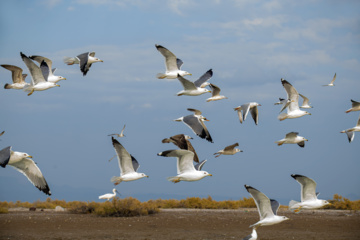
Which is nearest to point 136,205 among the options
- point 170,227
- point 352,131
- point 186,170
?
point 170,227

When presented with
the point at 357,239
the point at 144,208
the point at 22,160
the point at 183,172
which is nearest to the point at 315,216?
Result: the point at 357,239

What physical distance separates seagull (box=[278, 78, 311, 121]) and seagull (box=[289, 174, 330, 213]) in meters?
5.44

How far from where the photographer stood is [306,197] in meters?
12.8

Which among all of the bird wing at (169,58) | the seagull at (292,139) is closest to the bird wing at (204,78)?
the bird wing at (169,58)

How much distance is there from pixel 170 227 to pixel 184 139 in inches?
123

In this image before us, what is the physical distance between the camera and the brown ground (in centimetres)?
1576

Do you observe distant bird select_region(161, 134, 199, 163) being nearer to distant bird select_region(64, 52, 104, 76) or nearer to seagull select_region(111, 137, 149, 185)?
seagull select_region(111, 137, 149, 185)

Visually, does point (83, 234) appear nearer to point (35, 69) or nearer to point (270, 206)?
point (35, 69)

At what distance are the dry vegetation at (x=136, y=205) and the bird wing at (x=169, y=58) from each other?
575cm

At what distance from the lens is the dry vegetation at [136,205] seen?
1961 cm

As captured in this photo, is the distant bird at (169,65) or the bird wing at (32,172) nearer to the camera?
the bird wing at (32,172)

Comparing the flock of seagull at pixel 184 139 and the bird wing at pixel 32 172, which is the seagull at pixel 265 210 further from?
the bird wing at pixel 32 172

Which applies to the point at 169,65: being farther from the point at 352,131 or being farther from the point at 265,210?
the point at 352,131

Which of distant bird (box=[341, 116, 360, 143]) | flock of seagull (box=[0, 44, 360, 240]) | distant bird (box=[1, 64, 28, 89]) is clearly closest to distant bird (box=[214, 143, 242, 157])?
flock of seagull (box=[0, 44, 360, 240])
